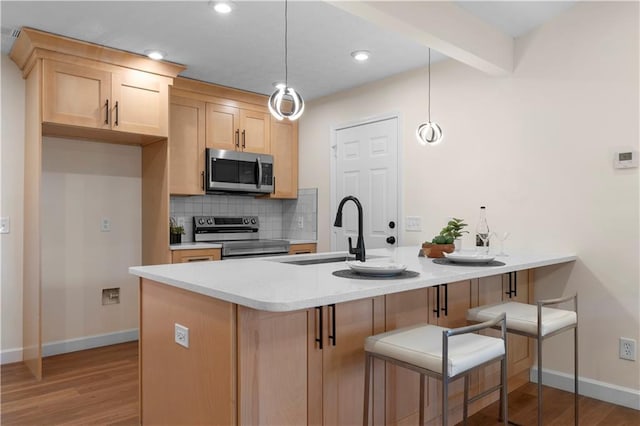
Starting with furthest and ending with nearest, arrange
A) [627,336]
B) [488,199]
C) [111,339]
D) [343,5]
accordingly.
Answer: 1. [111,339]
2. [488,199]
3. [627,336]
4. [343,5]

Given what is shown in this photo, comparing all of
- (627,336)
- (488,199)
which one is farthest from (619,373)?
(488,199)

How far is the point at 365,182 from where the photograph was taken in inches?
166

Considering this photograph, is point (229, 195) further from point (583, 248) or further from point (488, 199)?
point (583, 248)

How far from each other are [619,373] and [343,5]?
2752 millimetres

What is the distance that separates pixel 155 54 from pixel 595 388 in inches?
154

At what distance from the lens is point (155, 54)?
3.41 m

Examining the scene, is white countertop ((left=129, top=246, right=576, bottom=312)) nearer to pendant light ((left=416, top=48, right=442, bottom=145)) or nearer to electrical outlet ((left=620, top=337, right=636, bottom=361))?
electrical outlet ((left=620, top=337, right=636, bottom=361))

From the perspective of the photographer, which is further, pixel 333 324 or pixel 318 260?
pixel 318 260

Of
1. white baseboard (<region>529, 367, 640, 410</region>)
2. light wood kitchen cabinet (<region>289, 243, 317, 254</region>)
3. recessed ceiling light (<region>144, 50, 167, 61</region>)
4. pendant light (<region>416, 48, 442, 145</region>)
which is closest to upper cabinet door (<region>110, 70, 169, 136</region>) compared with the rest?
recessed ceiling light (<region>144, 50, 167, 61</region>)

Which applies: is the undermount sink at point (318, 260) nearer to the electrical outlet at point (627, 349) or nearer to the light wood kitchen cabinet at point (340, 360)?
the light wood kitchen cabinet at point (340, 360)

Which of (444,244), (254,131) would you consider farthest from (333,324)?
(254,131)

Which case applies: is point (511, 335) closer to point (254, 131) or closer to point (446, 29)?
point (446, 29)

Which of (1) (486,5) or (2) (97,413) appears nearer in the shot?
(2) (97,413)

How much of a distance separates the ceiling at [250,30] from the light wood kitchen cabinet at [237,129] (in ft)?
1.72
